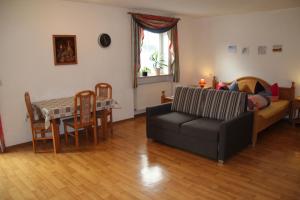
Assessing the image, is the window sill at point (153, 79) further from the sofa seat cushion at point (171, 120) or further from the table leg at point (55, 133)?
the table leg at point (55, 133)

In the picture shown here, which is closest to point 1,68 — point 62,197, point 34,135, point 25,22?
point 25,22

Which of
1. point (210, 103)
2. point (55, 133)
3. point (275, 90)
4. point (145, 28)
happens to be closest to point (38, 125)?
point (55, 133)

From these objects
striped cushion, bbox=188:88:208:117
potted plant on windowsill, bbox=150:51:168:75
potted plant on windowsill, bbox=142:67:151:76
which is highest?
potted plant on windowsill, bbox=150:51:168:75

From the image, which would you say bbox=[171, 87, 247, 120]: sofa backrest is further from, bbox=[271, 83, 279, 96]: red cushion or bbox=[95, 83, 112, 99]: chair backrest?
bbox=[271, 83, 279, 96]: red cushion

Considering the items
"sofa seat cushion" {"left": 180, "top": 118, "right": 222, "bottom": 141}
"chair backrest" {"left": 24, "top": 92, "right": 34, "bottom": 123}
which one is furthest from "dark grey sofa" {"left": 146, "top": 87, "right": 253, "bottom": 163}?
"chair backrest" {"left": 24, "top": 92, "right": 34, "bottom": 123}

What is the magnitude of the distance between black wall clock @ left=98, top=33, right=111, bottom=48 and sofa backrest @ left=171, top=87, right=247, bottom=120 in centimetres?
174

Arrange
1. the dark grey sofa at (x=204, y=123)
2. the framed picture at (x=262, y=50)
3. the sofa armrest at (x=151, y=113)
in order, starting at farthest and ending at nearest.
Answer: the framed picture at (x=262, y=50) < the sofa armrest at (x=151, y=113) < the dark grey sofa at (x=204, y=123)

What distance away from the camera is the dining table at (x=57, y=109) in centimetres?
375

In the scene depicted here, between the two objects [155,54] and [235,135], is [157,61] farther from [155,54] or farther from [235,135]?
[235,135]

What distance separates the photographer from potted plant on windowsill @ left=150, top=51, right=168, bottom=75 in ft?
20.9

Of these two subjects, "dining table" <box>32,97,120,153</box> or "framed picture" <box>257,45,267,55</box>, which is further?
"framed picture" <box>257,45,267,55</box>

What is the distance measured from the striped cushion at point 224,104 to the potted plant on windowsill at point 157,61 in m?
2.37

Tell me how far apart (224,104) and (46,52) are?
3139 mm

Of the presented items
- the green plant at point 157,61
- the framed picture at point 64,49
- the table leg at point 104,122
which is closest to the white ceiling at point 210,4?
the framed picture at point 64,49
